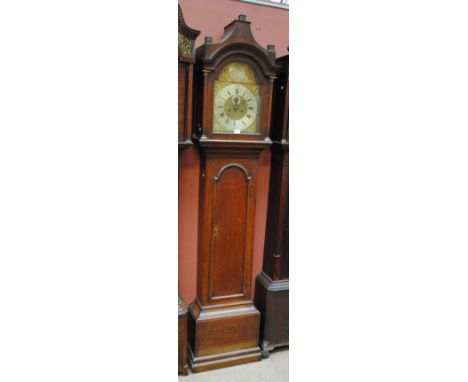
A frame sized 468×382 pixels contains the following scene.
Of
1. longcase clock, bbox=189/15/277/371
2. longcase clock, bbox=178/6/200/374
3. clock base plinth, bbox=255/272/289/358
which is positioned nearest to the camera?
longcase clock, bbox=178/6/200/374

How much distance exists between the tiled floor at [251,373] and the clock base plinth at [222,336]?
3cm

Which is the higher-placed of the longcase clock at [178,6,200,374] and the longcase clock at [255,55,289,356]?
the longcase clock at [178,6,200,374]

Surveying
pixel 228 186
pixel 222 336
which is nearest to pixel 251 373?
pixel 222 336

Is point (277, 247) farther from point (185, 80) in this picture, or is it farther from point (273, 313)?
point (185, 80)

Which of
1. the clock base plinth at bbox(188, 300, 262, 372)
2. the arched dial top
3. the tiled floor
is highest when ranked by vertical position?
the arched dial top

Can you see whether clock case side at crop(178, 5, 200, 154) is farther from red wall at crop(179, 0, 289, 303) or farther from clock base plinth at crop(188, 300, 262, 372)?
clock base plinth at crop(188, 300, 262, 372)

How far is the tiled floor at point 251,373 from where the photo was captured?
1.79 meters

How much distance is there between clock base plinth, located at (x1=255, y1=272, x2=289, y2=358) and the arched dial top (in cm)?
82

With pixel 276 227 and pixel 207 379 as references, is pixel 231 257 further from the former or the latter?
pixel 207 379

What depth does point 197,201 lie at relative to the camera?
1922mm

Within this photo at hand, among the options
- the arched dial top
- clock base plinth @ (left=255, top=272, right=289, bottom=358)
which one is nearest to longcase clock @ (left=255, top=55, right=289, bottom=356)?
clock base plinth @ (left=255, top=272, right=289, bottom=358)

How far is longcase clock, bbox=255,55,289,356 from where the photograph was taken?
5.92 ft

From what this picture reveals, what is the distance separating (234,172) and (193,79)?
1.55ft

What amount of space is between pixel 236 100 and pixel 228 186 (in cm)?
41
